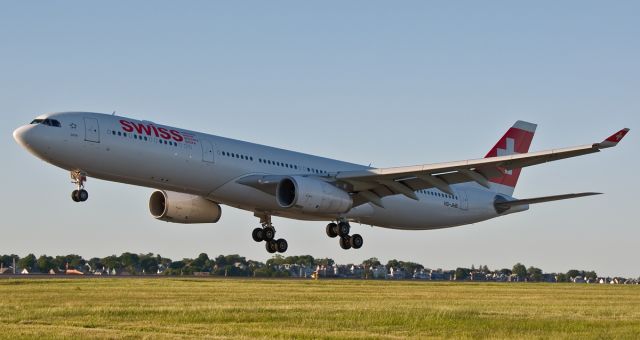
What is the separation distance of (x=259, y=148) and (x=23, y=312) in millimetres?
12435

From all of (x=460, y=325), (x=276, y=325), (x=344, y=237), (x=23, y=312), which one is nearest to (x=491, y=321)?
(x=460, y=325)

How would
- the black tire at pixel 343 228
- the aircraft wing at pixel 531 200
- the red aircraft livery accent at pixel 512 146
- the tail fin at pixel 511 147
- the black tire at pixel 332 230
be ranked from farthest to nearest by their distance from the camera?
the red aircraft livery accent at pixel 512 146 < the tail fin at pixel 511 147 < the black tire at pixel 332 230 < the black tire at pixel 343 228 < the aircraft wing at pixel 531 200

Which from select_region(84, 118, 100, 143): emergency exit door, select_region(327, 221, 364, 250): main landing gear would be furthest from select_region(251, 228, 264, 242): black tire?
select_region(84, 118, 100, 143): emergency exit door

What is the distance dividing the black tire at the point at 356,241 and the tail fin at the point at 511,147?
12435mm

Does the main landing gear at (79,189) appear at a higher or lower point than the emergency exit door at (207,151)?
lower

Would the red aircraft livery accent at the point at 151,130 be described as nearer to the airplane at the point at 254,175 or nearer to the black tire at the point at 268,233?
the airplane at the point at 254,175

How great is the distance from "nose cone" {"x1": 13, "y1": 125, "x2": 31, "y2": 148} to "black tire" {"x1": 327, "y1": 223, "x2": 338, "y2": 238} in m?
15.0

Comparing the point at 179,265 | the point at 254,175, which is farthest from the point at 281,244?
the point at 179,265

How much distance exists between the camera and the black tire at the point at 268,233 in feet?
161

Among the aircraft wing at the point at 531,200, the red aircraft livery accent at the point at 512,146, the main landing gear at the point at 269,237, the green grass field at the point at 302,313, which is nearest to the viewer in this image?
the green grass field at the point at 302,313

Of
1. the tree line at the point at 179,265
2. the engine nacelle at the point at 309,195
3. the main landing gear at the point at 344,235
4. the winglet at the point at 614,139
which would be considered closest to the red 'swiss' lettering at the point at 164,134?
the engine nacelle at the point at 309,195

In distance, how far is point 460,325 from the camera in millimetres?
33531

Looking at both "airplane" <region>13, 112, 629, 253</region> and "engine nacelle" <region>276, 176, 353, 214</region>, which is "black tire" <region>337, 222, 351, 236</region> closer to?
"airplane" <region>13, 112, 629, 253</region>

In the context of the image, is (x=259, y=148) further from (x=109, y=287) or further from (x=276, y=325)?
(x=109, y=287)
